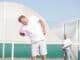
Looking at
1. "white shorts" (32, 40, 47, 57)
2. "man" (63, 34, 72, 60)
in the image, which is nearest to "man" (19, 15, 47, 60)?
"white shorts" (32, 40, 47, 57)

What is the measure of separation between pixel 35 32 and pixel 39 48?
29 centimetres

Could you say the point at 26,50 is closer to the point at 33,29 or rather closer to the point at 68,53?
the point at 33,29

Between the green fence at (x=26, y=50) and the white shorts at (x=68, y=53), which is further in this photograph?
the white shorts at (x=68, y=53)

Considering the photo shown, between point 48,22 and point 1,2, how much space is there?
2.95 feet

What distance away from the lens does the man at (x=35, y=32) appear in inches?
197

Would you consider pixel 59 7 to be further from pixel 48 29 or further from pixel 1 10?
pixel 1 10

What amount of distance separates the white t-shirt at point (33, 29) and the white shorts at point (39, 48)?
9 cm

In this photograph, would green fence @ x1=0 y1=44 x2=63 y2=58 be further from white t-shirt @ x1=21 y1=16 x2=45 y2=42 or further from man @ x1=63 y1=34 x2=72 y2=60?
white t-shirt @ x1=21 y1=16 x2=45 y2=42

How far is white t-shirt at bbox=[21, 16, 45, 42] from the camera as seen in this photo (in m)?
5.02

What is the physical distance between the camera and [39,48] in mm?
5008

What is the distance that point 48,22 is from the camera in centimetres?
507

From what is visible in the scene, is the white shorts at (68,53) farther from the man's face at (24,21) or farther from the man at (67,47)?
the man's face at (24,21)

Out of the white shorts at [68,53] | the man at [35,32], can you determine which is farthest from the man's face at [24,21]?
the white shorts at [68,53]

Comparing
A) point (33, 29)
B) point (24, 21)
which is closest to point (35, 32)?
point (33, 29)
